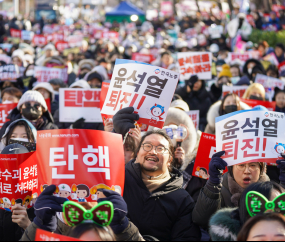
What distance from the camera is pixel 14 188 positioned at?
127 inches

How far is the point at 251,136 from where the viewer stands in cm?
334

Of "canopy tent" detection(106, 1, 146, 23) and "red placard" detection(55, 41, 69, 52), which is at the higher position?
"canopy tent" detection(106, 1, 146, 23)

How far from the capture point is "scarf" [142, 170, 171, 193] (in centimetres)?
338

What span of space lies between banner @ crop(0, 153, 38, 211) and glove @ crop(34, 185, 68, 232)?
0.63 metres

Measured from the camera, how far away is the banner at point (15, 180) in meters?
3.23

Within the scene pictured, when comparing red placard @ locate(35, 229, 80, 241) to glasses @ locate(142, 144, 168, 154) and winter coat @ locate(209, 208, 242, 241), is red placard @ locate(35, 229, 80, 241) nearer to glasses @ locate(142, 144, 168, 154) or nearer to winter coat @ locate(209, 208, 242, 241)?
winter coat @ locate(209, 208, 242, 241)

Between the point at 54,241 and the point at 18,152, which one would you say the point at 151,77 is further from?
the point at 54,241

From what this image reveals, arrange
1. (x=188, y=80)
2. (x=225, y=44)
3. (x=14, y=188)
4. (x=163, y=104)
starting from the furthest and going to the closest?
(x=225, y=44)
(x=188, y=80)
(x=163, y=104)
(x=14, y=188)

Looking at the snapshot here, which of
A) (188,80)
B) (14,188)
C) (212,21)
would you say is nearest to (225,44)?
(212,21)

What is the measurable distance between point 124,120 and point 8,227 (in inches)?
49.2

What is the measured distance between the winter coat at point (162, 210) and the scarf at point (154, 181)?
1.2 inches

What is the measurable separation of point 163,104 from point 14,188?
150 cm

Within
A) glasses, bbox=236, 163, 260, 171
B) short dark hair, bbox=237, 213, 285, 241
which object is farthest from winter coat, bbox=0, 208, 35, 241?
short dark hair, bbox=237, 213, 285, 241

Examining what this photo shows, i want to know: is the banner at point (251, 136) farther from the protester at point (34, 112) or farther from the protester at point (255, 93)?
the protester at point (255, 93)
